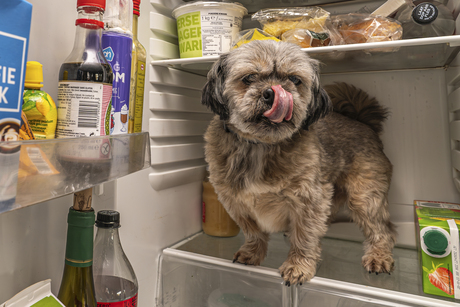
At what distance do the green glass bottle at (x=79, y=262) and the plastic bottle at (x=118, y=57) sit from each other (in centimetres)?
20

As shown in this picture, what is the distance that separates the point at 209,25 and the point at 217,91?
0.27 meters

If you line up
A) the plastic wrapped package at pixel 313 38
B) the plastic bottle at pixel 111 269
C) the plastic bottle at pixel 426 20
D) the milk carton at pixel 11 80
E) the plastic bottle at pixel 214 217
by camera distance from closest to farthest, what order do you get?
the milk carton at pixel 11 80
the plastic bottle at pixel 111 269
the plastic bottle at pixel 426 20
the plastic wrapped package at pixel 313 38
the plastic bottle at pixel 214 217

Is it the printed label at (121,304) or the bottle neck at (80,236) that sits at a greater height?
the bottle neck at (80,236)

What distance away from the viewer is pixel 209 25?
1.06 meters

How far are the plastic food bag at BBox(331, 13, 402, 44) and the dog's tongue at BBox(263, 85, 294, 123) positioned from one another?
342 millimetres

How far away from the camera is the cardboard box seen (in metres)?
0.63

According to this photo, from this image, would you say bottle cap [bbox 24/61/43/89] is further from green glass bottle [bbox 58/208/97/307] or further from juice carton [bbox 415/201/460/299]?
juice carton [bbox 415/201/460/299]

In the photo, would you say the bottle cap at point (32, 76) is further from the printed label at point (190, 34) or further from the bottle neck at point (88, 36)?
the printed label at point (190, 34)

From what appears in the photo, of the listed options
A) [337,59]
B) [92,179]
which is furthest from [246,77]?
[92,179]

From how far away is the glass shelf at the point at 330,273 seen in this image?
2.93 feet

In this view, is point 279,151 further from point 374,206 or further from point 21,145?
point 21,145

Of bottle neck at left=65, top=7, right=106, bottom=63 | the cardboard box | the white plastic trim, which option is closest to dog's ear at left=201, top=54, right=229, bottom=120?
bottle neck at left=65, top=7, right=106, bottom=63

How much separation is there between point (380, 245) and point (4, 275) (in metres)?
1.08

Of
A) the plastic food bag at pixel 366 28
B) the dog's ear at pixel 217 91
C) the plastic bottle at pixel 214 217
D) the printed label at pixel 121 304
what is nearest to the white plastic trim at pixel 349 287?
the plastic bottle at pixel 214 217
